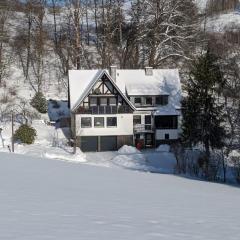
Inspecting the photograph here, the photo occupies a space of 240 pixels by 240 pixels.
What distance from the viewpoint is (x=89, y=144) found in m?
38.9

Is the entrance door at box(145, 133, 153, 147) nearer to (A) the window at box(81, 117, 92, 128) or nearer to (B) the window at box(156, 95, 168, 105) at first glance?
(B) the window at box(156, 95, 168, 105)

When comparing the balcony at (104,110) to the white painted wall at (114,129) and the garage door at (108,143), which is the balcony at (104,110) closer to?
the white painted wall at (114,129)

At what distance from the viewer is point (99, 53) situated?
53.1 meters

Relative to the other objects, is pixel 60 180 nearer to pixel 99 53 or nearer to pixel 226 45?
pixel 99 53

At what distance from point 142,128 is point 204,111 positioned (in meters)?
Answer: 7.69

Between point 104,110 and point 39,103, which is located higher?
point 39,103

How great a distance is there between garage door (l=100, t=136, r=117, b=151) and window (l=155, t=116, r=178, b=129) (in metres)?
3.64

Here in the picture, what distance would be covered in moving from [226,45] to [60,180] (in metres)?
46.3

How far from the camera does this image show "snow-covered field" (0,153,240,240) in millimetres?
7480

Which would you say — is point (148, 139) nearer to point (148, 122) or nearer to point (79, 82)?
point (148, 122)

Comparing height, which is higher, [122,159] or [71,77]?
[71,77]

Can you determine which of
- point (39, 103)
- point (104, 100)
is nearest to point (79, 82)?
point (104, 100)

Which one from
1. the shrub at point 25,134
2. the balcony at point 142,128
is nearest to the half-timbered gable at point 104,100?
the balcony at point 142,128

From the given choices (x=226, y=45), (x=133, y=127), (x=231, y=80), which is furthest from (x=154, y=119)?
(x=226, y=45)
